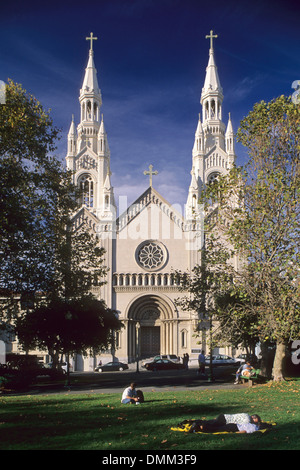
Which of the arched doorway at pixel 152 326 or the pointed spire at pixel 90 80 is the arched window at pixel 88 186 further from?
the arched doorway at pixel 152 326

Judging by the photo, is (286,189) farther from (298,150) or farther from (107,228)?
(107,228)

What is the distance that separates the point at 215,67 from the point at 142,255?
26905mm

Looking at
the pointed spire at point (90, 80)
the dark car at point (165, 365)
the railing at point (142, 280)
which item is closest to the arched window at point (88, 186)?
the railing at point (142, 280)

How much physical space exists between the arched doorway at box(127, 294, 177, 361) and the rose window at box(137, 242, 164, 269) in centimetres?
351

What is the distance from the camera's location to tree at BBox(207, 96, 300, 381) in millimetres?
19531

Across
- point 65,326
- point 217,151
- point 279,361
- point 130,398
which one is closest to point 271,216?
point 279,361

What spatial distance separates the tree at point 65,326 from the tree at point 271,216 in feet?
36.0

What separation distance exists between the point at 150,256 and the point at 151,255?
16cm

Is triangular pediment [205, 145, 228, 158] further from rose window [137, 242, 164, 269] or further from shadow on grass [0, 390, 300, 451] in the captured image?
A: shadow on grass [0, 390, 300, 451]

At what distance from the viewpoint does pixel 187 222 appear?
5159 centimetres

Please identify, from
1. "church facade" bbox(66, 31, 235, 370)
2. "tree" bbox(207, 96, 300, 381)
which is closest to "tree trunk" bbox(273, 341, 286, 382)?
"tree" bbox(207, 96, 300, 381)

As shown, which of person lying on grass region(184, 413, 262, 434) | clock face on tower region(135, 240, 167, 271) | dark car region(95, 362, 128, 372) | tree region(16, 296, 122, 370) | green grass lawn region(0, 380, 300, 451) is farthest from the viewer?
clock face on tower region(135, 240, 167, 271)

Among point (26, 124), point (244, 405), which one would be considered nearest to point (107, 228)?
point (26, 124)
